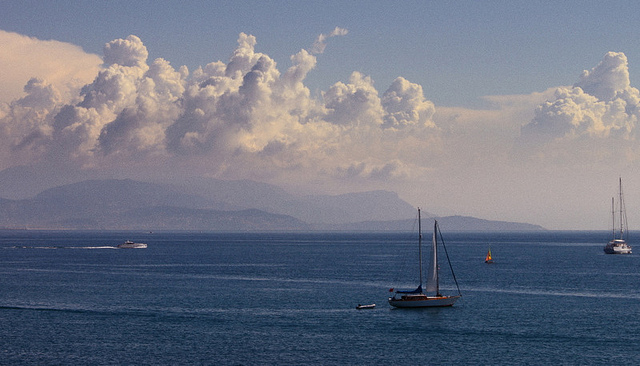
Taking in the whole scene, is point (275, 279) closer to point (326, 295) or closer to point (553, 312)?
point (326, 295)

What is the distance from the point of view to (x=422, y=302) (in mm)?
112875

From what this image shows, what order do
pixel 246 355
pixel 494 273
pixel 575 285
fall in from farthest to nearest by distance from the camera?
pixel 494 273
pixel 575 285
pixel 246 355

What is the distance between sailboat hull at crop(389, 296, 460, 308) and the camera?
112625 millimetres

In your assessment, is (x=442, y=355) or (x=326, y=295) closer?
(x=442, y=355)

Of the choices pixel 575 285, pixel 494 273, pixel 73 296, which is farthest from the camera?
pixel 494 273

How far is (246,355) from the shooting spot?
79062 millimetres

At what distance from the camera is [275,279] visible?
161m

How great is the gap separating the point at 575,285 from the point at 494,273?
35.0 m

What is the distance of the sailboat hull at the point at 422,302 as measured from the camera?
370 feet

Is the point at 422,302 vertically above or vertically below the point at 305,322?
above

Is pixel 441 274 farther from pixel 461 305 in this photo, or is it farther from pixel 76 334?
pixel 76 334

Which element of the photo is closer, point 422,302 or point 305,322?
point 305,322

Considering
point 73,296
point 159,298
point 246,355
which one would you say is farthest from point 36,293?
point 246,355

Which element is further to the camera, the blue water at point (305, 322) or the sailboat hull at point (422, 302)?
the sailboat hull at point (422, 302)
